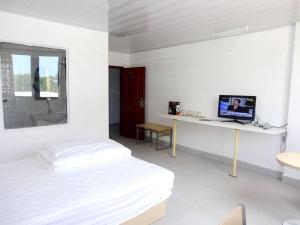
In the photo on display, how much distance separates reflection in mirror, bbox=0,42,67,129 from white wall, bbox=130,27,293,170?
102 inches

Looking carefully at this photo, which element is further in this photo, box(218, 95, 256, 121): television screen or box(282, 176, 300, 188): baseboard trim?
box(218, 95, 256, 121): television screen

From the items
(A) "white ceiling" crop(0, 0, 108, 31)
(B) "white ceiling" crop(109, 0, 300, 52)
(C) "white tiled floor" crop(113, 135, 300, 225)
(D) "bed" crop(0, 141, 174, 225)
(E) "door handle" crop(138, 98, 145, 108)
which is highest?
(B) "white ceiling" crop(109, 0, 300, 52)

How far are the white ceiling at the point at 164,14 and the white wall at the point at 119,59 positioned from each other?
1963 millimetres

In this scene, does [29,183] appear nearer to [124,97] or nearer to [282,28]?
[282,28]

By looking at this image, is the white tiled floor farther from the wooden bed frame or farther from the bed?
the bed

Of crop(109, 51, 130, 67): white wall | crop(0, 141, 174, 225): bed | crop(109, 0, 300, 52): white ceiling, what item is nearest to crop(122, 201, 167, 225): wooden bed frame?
crop(0, 141, 174, 225): bed

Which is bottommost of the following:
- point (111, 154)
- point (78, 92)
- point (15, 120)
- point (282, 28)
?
point (111, 154)

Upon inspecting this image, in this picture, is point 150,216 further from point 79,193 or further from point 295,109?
point 295,109

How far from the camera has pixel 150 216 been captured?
7.10ft

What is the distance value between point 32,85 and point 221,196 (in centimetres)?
311

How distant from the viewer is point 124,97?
6.25 meters

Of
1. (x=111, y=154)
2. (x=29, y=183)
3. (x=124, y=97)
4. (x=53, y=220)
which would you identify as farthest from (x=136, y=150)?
(x=53, y=220)

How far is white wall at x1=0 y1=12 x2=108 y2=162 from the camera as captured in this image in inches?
119

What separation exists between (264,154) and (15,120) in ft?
13.0
